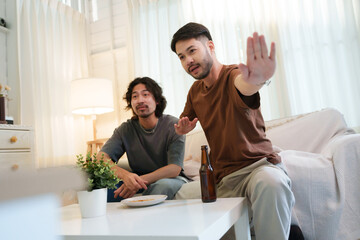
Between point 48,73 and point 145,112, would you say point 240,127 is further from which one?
point 48,73

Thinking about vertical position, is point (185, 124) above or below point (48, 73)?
below

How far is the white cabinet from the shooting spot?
2.27m

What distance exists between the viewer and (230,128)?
4.44ft

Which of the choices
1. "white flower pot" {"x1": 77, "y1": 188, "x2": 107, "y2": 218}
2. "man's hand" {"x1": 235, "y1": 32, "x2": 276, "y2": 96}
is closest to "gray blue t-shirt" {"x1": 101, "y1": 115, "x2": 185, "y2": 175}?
"white flower pot" {"x1": 77, "y1": 188, "x2": 107, "y2": 218}

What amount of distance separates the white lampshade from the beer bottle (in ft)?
6.82

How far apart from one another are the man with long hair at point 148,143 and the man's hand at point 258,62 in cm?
85

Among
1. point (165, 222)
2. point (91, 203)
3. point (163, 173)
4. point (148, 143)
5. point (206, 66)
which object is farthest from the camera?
point (148, 143)

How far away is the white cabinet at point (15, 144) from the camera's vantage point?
2268 millimetres

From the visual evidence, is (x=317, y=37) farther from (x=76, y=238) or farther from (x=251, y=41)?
(x=76, y=238)

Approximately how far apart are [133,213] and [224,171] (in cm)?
49

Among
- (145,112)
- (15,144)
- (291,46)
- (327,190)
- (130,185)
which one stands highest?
(291,46)

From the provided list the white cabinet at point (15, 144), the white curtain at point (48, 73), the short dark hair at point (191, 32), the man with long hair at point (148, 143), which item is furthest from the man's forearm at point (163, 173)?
the white curtain at point (48, 73)

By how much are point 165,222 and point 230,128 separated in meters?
0.59

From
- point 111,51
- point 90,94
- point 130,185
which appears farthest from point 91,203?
point 111,51
